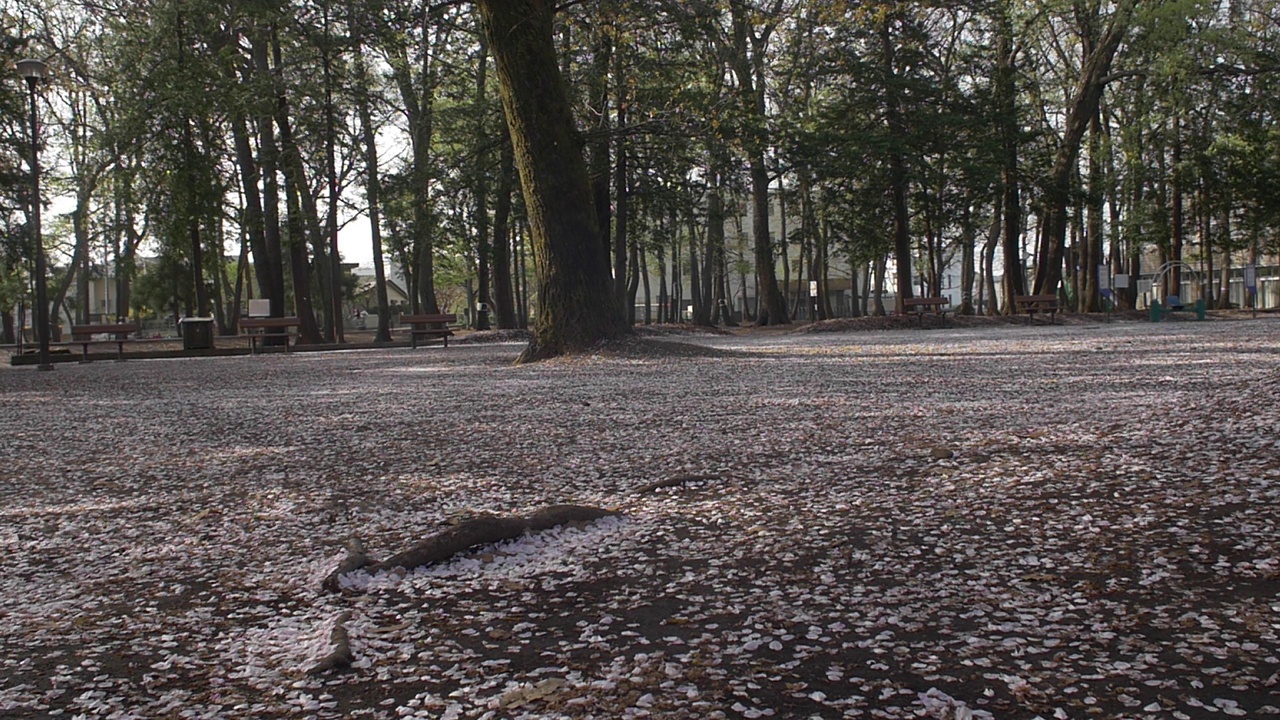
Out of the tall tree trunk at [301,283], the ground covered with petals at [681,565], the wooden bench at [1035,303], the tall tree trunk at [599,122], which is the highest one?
the tall tree trunk at [599,122]

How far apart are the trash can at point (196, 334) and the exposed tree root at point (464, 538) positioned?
23.9 m

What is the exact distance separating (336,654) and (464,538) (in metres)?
1.22

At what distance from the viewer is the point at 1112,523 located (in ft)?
14.2

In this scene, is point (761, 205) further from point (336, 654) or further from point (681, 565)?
point (336, 654)

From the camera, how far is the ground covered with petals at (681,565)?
9.22 ft

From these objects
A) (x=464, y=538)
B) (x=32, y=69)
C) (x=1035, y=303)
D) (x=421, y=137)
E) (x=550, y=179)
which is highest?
(x=421, y=137)

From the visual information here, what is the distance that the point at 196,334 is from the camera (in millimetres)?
26281

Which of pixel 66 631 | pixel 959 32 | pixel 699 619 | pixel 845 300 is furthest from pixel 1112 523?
pixel 845 300

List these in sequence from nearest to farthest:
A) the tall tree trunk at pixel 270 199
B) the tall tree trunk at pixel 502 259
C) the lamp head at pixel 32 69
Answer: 1. the lamp head at pixel 32 69
2. the tall tree trunk at pixel 270 199
3. the tall tree trunk at pixel 502 259

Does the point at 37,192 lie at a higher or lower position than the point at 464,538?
higher

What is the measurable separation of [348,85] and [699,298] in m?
23.7

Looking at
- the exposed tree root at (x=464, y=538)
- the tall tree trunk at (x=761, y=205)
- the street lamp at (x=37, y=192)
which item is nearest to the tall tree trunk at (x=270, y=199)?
the street lamp at (x=37, y=192)

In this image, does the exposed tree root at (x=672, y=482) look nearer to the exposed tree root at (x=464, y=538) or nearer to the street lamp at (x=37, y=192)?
the exposed tree root at (x=464, y=538)

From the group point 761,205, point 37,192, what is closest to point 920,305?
point 761,205
